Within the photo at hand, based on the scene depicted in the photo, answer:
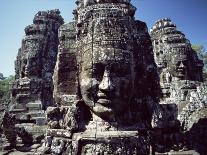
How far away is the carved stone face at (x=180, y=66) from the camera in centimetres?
1241

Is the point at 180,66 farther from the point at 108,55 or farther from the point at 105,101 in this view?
the point at 105,101

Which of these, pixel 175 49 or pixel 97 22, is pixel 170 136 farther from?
pixel 175 49

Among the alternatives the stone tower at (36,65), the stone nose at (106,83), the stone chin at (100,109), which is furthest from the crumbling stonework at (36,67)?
the stone nose at (106,83)

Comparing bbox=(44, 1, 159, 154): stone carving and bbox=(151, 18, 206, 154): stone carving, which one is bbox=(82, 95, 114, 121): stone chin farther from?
bbox=(151, 18, 206, 154): stone carving

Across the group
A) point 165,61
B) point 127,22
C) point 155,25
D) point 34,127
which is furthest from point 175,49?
point 127,22

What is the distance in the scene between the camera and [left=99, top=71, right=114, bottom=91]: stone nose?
3227mm

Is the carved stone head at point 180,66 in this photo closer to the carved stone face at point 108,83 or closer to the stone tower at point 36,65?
the stone tower at point 36,65

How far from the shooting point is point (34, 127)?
892 cm

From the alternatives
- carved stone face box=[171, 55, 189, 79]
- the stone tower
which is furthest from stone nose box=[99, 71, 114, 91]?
carved stone face box=[171, 55, 189, 79]

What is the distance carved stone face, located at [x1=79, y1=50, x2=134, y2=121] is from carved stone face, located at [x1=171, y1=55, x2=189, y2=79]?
31.8 ft

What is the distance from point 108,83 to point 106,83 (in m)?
0.03

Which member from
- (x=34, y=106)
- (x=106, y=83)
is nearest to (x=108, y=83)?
(x=106, y=83)

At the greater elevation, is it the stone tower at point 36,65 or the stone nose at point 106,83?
the stone tower at point 36,65

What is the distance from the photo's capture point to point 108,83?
10.6ft
